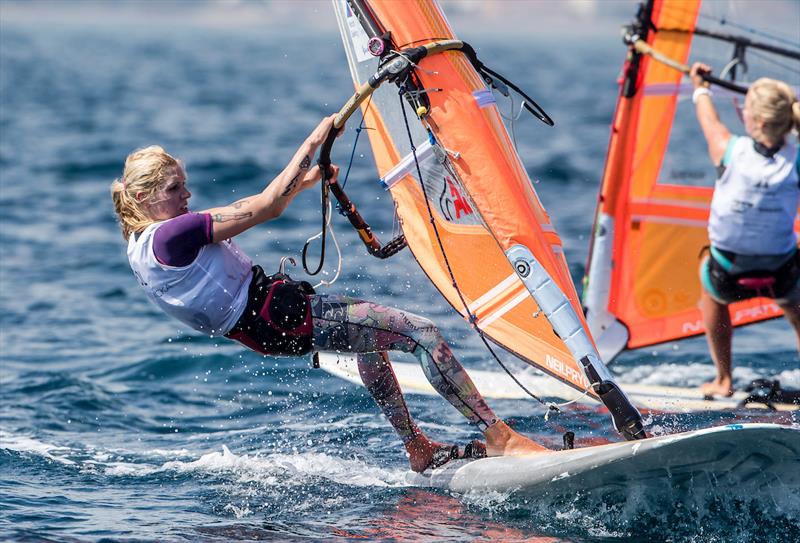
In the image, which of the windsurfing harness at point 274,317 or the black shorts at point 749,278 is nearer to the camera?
the windsurfing harness at point 274,317

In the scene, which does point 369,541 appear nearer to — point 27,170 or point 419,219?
point 419,219

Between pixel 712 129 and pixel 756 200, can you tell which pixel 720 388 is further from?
pixel 712 129

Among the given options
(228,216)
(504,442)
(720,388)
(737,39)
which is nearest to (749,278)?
(720,388)

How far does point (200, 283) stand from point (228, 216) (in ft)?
1.10

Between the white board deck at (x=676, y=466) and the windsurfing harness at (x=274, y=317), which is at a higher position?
the windsurfing harness at (x=274, y=317)

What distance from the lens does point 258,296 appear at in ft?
16.3

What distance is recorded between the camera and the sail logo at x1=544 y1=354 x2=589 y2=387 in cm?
512

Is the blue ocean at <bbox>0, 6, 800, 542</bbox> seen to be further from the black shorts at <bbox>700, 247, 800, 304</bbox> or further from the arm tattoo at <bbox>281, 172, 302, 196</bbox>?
the arm tattoo at <bbox>281, 172, 302, 196</bbox>

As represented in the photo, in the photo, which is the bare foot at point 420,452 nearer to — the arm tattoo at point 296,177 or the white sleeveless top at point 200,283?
the white sleeveless top at point 200,283

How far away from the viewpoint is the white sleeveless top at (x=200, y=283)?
4.75m

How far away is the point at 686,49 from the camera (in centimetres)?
685

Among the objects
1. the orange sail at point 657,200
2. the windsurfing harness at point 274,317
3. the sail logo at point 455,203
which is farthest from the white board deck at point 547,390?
the windsurfing harness at point 274,317

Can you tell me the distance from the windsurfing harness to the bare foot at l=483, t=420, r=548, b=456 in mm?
908

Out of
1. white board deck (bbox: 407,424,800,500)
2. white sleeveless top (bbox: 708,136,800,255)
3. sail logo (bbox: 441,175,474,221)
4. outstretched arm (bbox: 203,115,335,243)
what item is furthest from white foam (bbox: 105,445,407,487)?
white sleeveless top (bbox: 708,136,800,255)
